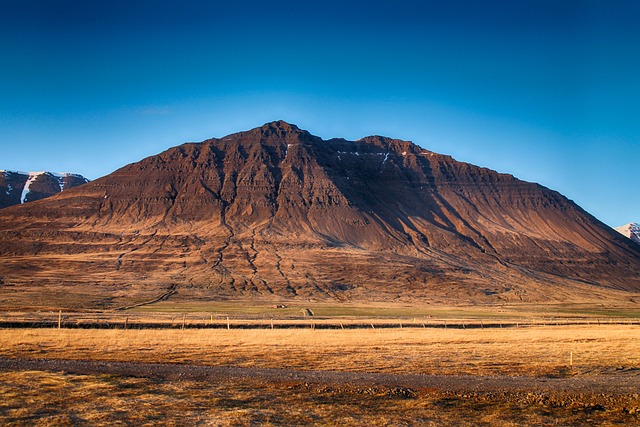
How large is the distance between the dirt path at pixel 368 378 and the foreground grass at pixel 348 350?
1.56 meters

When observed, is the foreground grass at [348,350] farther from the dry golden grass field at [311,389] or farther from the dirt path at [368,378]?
the dirt path at [368,378]

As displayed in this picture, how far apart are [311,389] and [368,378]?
3618 millimetres

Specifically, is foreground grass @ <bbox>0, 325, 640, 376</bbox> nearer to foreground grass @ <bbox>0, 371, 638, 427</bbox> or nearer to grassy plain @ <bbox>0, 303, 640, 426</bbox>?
grassy plain @ <bbox>0, 303, 640, 426</bbox>

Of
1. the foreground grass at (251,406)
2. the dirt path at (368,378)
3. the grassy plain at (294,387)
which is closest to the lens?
the foreground grass at (251,406)

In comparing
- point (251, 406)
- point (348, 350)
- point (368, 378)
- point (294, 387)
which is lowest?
point (348, 350)

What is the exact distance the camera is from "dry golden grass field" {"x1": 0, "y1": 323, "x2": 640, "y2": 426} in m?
17.1

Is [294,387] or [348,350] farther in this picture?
[348,350]

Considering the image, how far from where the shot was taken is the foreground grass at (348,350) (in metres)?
→ 28.0

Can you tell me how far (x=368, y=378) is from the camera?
24250 mm

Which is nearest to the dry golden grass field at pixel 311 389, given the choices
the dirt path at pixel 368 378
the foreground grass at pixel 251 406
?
the foreground grass at pixel 251 406

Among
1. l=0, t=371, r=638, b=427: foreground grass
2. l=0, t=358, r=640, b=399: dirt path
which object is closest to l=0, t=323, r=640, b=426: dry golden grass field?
l=0, t=371, r=638, b=427: foreground grass

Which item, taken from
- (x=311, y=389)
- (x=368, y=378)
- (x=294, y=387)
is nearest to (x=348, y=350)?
(x=368, y=378)

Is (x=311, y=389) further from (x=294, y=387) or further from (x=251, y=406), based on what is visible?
(x=251, y=406)

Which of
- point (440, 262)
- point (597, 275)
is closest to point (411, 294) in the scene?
point (440, 262)
